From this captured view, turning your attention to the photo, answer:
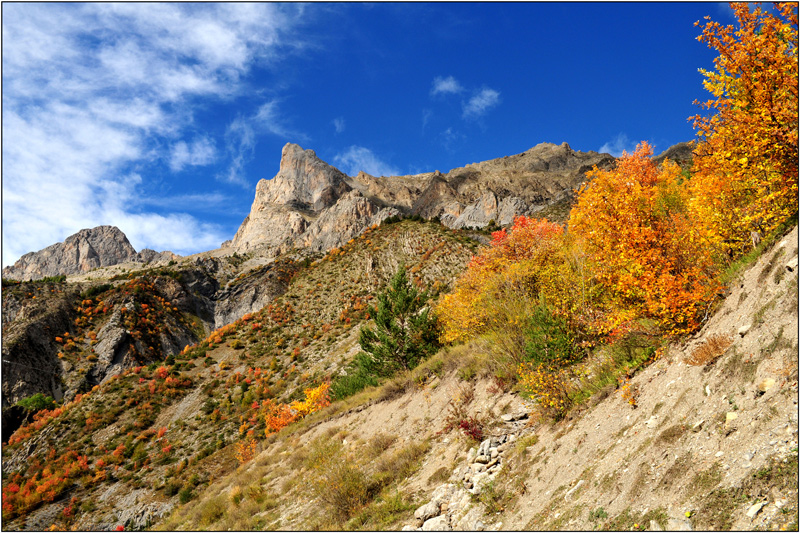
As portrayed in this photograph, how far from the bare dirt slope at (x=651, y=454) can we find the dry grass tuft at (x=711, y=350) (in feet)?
0.26

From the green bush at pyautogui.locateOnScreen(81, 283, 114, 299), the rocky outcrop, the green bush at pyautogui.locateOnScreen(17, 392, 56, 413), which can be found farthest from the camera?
the green bush at pyautogui.locateOnScreen(81, 283, 114, 299)

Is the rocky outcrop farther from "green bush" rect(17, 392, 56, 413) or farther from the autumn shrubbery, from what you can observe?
the autumn shrubbery

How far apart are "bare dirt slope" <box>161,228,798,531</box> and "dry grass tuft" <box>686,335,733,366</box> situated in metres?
0.08

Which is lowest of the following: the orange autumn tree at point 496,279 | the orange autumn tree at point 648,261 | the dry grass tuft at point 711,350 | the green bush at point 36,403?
the dry grass tuft at point 711,350

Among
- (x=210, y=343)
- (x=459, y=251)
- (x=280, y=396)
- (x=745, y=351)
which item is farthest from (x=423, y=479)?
(x=210, y=343)

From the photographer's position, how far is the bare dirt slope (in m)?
5.03

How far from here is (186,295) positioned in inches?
4267

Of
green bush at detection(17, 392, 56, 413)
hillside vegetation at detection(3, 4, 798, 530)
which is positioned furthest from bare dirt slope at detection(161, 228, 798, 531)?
green bush at detection(17, 392, 56, 413)

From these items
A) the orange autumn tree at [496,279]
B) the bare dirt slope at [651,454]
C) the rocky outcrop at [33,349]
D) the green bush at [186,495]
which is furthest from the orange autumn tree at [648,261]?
the rocky outcrop at [33,349]

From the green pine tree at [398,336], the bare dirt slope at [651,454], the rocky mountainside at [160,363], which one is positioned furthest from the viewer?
the rocky mountainside at [160,363]

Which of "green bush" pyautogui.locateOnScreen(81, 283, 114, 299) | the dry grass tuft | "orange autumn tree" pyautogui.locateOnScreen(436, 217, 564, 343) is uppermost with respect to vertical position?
"green bush" pyautogui.locateOnScreen(81, 283, 114, 299)

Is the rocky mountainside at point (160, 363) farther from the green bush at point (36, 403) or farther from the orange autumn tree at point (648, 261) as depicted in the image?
the orange autumn tree at point (648, 261)

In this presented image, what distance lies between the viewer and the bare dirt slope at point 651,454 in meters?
5.03

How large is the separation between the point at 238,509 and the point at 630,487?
16355mm
